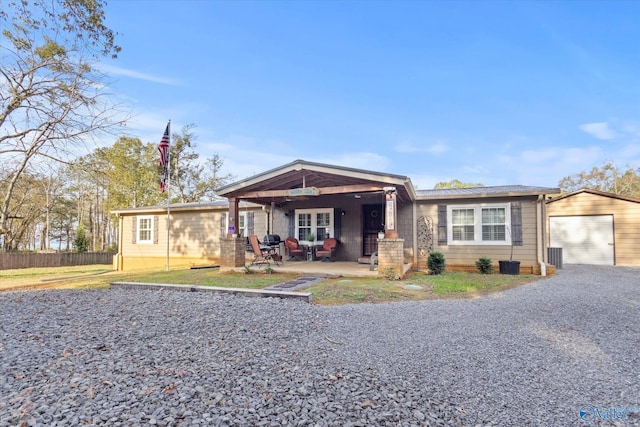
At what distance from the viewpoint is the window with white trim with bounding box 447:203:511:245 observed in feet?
32.0

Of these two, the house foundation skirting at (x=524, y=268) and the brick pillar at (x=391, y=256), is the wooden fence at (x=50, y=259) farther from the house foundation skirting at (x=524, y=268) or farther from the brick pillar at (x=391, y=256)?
the house foundation skirting at (x=524, y=268)

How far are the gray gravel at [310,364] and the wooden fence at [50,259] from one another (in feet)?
45.5

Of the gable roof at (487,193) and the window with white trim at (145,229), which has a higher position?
the gable roof at (487,193)

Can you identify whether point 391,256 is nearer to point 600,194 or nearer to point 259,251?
point 259,251

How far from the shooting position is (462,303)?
5.39 metres

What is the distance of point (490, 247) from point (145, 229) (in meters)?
13.5

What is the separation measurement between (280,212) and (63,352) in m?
9.52

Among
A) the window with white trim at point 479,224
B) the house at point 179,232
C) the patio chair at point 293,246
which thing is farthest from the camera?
the house at point 179,232

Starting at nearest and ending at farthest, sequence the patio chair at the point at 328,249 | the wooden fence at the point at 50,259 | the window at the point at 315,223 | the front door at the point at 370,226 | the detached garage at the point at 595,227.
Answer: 1. the patio chair at the point at 328,249
2. the front door at the point at 370,226
3. the window at the point at 315,223
4. the detached garage at the point at 595,227
5. the wooden fence at the point at 50,259

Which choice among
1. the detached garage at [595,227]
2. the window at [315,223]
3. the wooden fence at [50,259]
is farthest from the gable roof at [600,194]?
the wooden fence at [50,259]

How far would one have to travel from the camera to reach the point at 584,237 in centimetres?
1284

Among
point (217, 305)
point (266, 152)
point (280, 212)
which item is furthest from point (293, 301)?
point (266, 152)

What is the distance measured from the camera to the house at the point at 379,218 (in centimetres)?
838

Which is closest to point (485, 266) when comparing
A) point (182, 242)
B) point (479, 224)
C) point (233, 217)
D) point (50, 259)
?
point (479, 224)
